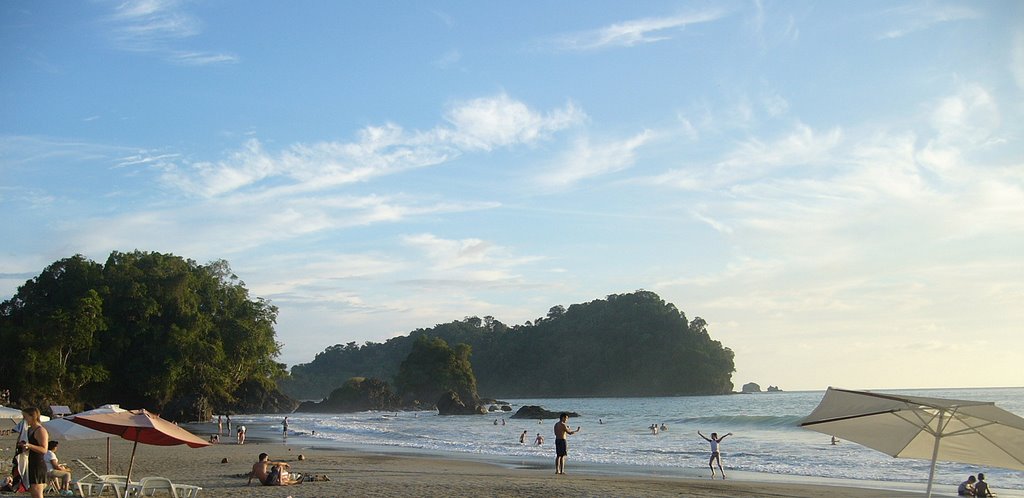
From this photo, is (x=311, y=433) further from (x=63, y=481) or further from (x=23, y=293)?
(x=63, y=481)

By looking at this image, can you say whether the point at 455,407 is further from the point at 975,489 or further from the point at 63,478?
the point at 63,478

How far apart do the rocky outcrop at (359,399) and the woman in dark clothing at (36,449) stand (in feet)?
315

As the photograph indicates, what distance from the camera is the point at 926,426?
7.81 metres

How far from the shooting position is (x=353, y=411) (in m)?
103

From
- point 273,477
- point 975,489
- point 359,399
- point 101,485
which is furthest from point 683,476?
point 359,399

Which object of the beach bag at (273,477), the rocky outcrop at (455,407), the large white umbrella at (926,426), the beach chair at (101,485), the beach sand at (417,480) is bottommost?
the rocky outcrop at (455,407)

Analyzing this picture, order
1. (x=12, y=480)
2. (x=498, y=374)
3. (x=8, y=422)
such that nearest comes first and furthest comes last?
(x=12, y=480), (x=8, y=422), (x=498, y=374)

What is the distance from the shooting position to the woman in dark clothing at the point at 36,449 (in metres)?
9.48

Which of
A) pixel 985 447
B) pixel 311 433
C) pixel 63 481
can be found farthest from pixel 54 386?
pixel 985 447

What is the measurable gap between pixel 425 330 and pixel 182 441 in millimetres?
184632

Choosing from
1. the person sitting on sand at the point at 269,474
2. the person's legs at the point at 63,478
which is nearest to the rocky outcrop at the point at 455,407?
the person sitting on sand at the point at 269,474

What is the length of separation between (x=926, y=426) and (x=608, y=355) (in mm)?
145973

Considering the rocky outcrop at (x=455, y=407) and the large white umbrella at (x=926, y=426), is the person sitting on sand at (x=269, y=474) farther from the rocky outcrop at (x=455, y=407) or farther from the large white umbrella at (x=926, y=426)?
the rocky outcrop at (x=455, y=407)

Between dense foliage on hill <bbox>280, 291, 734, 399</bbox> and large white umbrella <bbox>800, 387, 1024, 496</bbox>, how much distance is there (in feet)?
453
